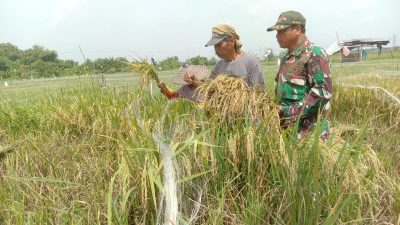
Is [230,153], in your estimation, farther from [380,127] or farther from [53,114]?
[380,127]

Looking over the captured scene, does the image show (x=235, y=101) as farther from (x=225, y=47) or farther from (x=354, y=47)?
(x=354, y=47)

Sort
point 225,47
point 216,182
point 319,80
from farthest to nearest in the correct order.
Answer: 1. point 225,47
2. point 319,80
3. point 216,182

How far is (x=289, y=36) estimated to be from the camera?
9.04 ft

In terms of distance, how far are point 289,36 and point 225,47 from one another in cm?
69

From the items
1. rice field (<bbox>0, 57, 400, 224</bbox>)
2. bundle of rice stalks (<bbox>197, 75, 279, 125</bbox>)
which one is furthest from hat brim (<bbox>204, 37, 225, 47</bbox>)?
bundle of rice stalks (<bbox>197, 75, 279, 125</bbox>)

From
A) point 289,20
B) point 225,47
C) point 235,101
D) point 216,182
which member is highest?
point 289,20

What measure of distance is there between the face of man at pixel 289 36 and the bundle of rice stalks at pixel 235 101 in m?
0.60

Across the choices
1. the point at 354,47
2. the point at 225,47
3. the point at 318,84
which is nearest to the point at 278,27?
the point at 318,84

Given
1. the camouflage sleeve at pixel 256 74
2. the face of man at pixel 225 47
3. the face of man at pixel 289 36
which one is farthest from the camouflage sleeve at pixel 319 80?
the face of man at pixel 225 47

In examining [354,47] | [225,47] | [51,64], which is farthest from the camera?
[51,64]

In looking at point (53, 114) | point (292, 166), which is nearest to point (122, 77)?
point (53, 114)

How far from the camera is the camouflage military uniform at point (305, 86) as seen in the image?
2.62m

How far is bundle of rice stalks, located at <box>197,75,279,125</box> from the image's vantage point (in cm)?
223

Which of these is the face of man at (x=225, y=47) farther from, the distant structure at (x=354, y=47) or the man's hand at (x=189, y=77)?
the distant structure at (x=354, y=47)
